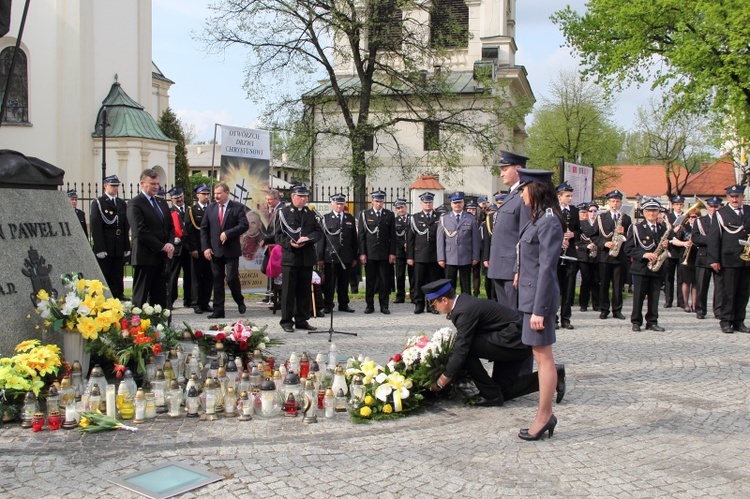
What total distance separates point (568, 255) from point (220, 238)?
590 cm

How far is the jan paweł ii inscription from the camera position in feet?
21.8

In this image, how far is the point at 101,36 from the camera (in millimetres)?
32281

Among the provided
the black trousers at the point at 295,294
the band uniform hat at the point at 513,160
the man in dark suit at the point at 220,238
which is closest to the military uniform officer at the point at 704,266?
the band uniform hat at the point at 513,160

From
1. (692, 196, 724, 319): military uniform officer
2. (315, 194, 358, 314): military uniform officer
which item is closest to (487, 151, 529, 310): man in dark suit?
(315, 194, 358, 314): military uniform officer

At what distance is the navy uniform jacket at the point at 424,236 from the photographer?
1379 centimetres

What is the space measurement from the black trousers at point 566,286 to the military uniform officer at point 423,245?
2.64 meters

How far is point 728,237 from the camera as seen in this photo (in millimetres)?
11641

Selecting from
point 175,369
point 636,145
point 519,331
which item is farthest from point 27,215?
point 636,145

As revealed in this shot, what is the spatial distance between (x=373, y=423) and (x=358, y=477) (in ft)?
4.35

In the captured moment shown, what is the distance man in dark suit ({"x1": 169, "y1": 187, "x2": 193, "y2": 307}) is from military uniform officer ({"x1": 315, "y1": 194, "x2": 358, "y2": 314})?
2.51m

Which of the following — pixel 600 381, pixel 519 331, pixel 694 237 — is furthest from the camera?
pixel 694 237

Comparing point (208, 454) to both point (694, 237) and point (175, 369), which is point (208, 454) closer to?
point (175, 369)

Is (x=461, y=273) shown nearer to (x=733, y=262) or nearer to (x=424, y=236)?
(x=424, y=236)

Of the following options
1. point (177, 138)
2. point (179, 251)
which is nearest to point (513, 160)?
point (179, 251)
